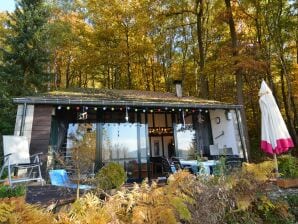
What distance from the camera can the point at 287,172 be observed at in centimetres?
556

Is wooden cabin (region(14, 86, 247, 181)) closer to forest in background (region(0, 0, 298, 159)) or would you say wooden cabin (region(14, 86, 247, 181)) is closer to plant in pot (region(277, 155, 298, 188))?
forest in background (region(0, 0, 298, 159))

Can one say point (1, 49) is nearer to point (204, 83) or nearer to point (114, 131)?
point (114, 131)

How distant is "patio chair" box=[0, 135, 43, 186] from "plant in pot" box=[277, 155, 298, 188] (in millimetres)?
5149

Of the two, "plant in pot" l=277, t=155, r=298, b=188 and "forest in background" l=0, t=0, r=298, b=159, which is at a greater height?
"forest in background" l=0, t=0, r=298, b=159

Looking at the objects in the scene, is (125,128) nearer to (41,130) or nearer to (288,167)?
(41,130)

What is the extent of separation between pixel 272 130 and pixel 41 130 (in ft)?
18.5

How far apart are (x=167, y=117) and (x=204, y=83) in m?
5.32

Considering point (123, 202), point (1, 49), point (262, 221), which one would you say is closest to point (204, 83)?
point (1, 49)

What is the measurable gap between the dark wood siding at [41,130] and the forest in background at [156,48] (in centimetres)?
553

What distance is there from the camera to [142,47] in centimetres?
1667

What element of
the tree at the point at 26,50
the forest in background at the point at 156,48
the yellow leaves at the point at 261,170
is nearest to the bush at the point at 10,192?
the yellow leaves at the point at 261,170

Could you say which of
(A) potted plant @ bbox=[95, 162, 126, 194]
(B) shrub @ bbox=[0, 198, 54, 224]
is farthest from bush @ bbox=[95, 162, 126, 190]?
(B) shrub @ bbox=[0, 198, 54, 224]

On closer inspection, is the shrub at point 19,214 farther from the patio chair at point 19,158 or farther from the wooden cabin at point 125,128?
the patio chair at point 19,158

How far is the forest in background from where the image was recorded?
1338 centimetres
